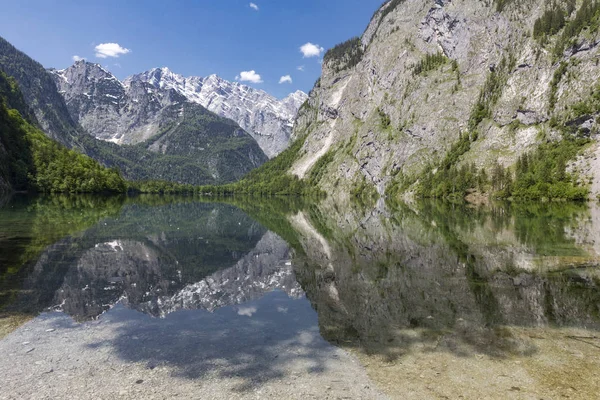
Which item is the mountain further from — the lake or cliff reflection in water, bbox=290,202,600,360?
cliff reflection in water, bbox=290,202,600,360

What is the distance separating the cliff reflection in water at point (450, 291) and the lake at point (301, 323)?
0.10m

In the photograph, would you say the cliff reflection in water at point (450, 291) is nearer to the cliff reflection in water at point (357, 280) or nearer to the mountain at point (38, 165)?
the cliff reflection in water at point (357, 280)

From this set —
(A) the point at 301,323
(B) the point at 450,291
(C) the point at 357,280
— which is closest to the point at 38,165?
(C) the point at 357,280

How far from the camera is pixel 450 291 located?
17109 millimetres

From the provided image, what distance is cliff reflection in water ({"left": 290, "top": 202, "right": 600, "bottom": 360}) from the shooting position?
39.6 ft

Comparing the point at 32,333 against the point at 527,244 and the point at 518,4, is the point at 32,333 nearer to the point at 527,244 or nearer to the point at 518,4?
the point at 527,244

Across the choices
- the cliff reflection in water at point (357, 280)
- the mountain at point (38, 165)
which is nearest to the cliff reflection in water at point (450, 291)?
the cliff reflection in water at point (357, 280)

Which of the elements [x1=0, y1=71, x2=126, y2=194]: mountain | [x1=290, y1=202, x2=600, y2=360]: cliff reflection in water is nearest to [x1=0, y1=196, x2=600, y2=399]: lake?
[x1=290, y1=202, x2=600, y2=360]: cliff reflection in water

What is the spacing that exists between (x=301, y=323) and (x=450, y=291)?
783 centimetres

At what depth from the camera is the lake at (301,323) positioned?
351 inches

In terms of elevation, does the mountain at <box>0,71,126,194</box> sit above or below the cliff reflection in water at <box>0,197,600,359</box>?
above

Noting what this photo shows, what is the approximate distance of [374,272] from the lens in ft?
71.2

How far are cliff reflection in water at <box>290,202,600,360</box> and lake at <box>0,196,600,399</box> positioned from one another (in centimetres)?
10

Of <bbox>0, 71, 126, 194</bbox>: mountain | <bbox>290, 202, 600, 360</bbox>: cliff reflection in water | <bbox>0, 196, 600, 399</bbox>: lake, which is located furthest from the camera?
<bbox>0, 71, 126, 194</bbox>: mountain
